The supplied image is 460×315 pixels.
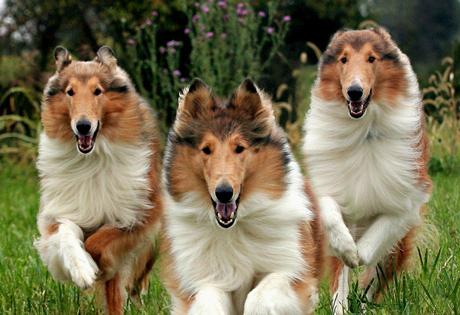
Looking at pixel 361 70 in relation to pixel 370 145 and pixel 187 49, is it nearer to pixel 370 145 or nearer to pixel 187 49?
pixel 370 145

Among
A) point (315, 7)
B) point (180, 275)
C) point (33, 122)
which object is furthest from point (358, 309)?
point (315, 7)

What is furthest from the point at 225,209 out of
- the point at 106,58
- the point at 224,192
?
the point at 106,58

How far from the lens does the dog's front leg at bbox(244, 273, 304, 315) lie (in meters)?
4.42

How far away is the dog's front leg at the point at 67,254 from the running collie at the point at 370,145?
4.95 ft

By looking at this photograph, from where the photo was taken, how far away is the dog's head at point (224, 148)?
4.61 metres

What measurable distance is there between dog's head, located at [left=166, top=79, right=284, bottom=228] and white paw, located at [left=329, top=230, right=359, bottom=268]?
734 mm

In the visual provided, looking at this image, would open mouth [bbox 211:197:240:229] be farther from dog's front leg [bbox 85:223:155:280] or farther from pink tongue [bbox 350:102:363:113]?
pink tongue [bbox 350:102:363:113]

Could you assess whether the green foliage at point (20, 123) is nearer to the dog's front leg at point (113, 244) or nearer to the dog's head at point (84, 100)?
the dog's head at point (84, 100)

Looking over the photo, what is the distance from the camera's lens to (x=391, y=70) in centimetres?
592

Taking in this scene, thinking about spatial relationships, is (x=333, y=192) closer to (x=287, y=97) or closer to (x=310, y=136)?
(x=310, y=136)

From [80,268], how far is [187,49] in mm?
10078

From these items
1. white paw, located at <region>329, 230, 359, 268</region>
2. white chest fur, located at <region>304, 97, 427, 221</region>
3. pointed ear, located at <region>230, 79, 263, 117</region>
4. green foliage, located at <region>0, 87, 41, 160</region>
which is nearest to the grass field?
white paw, located at <region>329, 230, 359, 268</region>

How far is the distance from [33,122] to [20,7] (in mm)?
4186

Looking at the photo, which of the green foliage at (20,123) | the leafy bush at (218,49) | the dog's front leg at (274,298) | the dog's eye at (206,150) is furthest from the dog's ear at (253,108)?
the green foliage at (20,123)
